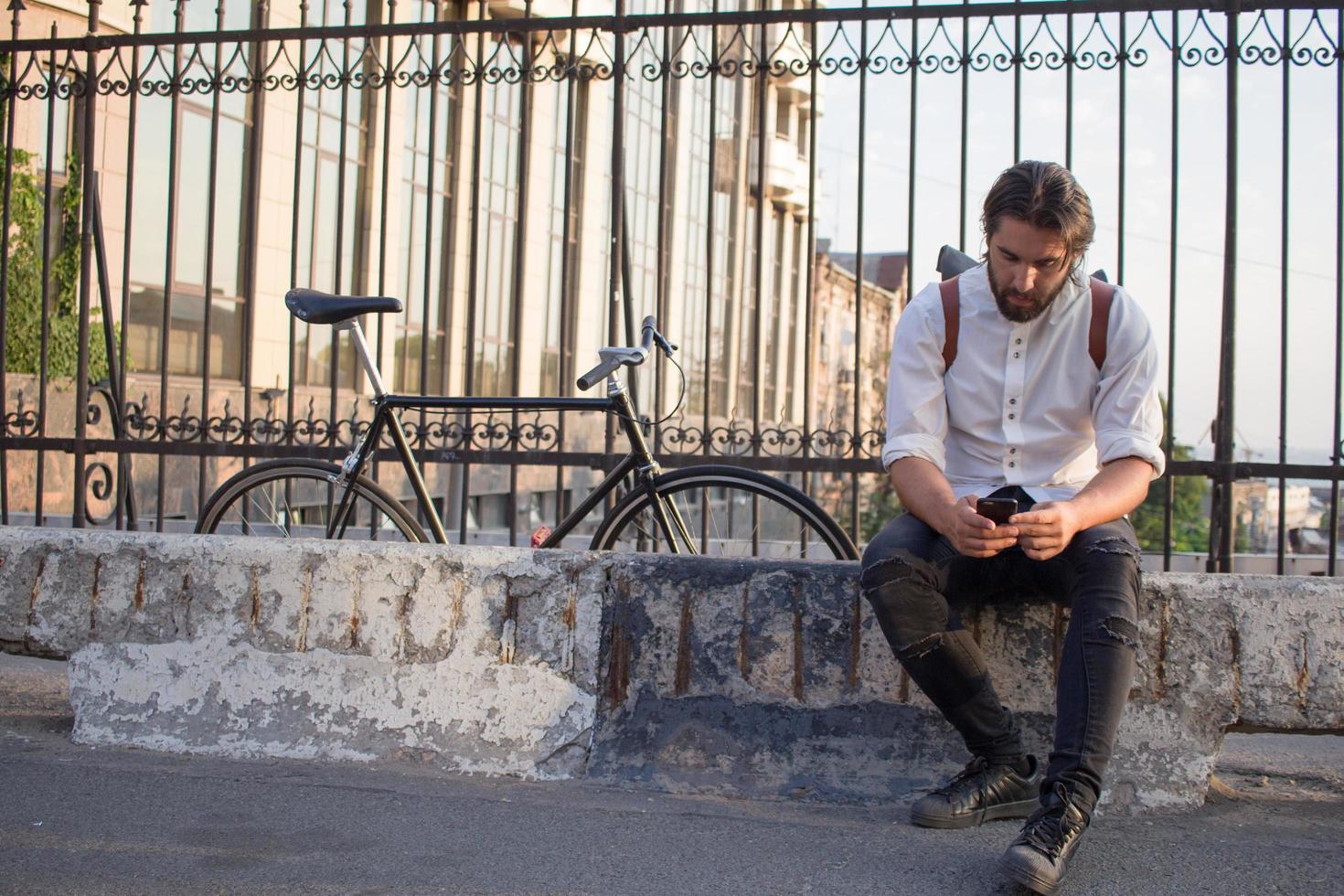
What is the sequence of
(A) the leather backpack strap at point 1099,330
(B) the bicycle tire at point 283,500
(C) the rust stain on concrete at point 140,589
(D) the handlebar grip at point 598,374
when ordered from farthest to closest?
(B) the bicycle tire at point 283,500 < (D) the handlebar grip at point 598,374 < (C) the rust stain on concrete at point 140,589 < (A) the leather backpack strap at point 1099,330

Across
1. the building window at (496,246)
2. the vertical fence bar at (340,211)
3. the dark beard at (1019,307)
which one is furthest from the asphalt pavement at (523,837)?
the building window at (496,246)

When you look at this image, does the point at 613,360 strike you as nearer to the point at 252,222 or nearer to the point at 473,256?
the point at 473,256

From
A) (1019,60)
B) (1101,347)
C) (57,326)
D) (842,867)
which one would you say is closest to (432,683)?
(842,867)

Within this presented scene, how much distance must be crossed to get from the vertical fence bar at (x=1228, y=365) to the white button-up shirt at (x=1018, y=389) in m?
1.96

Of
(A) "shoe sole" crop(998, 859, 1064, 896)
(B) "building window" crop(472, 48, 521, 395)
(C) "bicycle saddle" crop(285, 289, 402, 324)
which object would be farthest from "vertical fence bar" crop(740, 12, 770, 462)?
(B) "building window" crop(472, 48, 521, 395)

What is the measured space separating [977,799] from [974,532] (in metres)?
0.67

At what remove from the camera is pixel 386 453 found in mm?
5414

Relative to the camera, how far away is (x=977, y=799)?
3.12m

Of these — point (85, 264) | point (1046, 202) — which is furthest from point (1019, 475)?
point (85, 264)

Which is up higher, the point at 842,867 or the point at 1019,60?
the point at 1019,60

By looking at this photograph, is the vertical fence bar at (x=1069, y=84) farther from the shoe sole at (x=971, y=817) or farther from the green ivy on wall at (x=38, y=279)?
the green ivy on wall at (x=38, y=279)

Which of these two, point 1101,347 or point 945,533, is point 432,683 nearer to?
point 945,533

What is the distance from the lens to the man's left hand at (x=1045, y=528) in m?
2.93

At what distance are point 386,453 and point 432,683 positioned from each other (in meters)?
2.00
